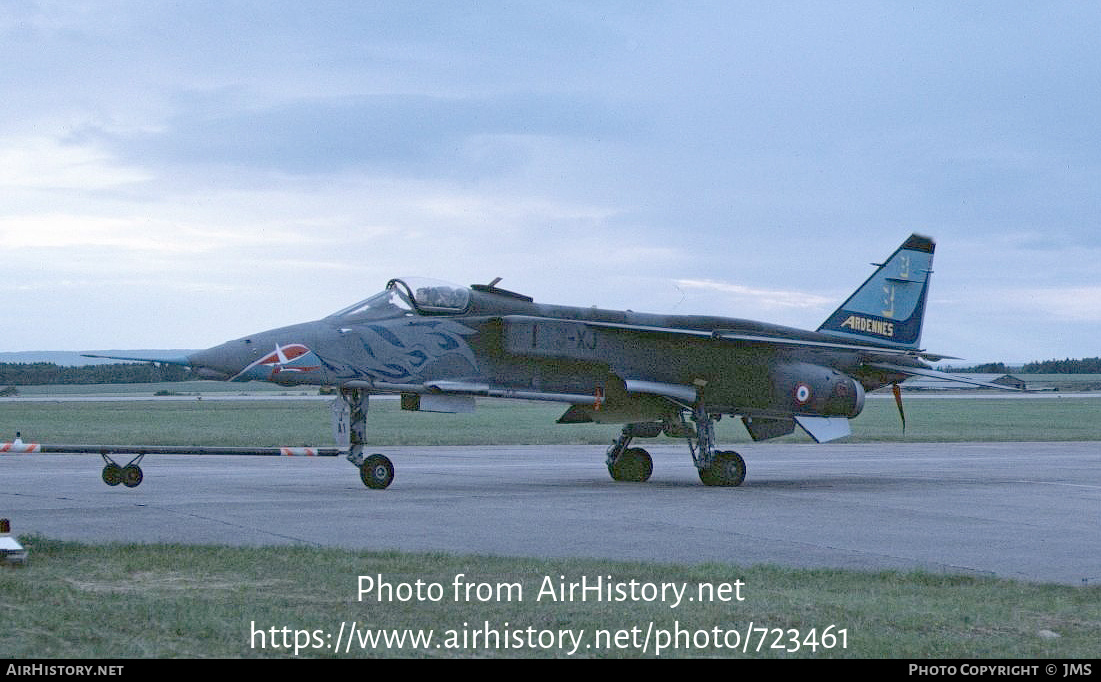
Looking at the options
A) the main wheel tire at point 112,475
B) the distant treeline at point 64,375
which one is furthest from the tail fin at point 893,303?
the distant treeline at point 64,375

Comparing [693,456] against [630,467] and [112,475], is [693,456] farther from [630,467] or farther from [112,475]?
[112,475]

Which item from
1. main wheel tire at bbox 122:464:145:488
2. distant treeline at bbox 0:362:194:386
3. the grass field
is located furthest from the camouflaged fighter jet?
distant treeline at bbox 0:362:194:386

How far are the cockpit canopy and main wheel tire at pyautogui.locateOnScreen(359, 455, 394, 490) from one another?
2.16 m

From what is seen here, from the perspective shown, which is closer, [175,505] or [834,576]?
Result: [834,576]

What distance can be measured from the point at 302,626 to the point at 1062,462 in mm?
23251

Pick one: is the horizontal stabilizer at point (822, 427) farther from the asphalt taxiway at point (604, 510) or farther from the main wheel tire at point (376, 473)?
the main wheel tire at point (376, 473)

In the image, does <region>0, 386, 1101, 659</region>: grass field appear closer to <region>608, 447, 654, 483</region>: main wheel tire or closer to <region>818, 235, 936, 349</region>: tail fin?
<region>608, 447, 654, 483</region>: main wheel tire

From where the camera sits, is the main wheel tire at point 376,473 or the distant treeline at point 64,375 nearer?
the main wheel tire at point 376,473

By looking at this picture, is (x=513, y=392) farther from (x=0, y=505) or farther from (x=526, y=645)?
(x=526, y=645)

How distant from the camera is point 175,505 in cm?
1544

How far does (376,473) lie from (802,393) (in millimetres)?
7603

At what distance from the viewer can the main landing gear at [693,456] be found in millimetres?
19828

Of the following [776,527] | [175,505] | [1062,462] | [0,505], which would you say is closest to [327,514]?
[175,505]

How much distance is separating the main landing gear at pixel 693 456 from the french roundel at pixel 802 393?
1429mm
